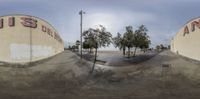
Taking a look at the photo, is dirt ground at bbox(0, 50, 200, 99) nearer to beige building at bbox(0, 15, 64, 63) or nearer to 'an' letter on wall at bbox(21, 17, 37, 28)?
beige building at bbox(0, 15, 64, 63)

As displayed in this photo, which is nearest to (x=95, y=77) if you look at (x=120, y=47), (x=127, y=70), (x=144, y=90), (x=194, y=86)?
(x=127, y=70)

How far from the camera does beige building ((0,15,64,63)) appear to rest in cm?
4750

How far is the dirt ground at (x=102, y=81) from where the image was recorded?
33.2 m

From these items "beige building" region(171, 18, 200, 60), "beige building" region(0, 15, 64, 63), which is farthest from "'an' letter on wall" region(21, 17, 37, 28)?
"beige building" region(171, 18, 200, 60)

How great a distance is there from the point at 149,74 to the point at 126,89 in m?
6.94

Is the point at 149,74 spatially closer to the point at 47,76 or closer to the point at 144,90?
the point at 144,90

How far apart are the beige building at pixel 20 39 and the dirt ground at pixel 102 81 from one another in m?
2.03

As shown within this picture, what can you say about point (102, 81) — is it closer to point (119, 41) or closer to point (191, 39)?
point (191, 39)

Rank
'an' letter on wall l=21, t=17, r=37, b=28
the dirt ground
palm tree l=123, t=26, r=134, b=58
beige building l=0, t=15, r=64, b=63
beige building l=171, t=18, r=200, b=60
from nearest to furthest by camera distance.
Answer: the dirt ground < beige building l=171, t=18, r=200, b=60 < beige building l=0, t=15, r=64, b=63 < 'an' letter on wall l=21, t=17, r=37, b=28 < palm tree l=123, t=26, r=134, b=58

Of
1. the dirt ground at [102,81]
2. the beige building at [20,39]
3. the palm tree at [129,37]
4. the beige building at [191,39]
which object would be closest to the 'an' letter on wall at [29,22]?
the beige building at [20,39]

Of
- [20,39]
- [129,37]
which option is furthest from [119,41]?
[20,39]

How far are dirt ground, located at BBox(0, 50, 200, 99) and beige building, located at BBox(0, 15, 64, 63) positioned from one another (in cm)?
203

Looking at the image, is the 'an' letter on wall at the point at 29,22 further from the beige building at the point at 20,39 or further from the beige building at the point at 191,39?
the beige building at the point at 191,39

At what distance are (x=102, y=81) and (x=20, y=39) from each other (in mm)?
15065
